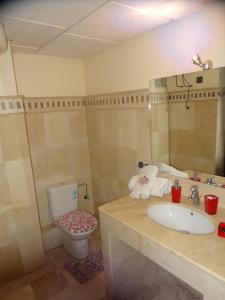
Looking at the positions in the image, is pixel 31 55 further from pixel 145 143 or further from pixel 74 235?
pixel 74 235

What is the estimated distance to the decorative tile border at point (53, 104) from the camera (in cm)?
225

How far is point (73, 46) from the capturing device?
204 cm

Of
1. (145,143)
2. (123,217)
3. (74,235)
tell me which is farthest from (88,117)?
(123,217)

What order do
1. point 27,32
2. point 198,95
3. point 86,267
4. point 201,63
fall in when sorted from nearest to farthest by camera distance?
point 201,63
point 198,95
point 27,32
point 86,267

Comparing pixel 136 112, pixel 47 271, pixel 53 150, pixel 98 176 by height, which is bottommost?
pixel 47 271

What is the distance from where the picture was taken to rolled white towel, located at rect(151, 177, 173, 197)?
1.66 metres

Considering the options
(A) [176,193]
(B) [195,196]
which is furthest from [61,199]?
(B) [195,196]

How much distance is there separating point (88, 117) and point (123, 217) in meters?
1.53

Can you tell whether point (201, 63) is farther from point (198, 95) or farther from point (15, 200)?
point (15, 200)

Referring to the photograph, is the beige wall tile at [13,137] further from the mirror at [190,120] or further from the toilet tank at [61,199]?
the mirror at [190,120]

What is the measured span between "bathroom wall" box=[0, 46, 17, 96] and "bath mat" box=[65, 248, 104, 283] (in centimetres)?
180

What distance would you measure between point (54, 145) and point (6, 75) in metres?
0.90

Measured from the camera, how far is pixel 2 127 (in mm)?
1829

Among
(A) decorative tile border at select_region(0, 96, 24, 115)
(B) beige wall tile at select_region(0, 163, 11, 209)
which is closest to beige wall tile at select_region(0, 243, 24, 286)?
(B) beige wall tile at select_region(0, 163, 11, 209)
